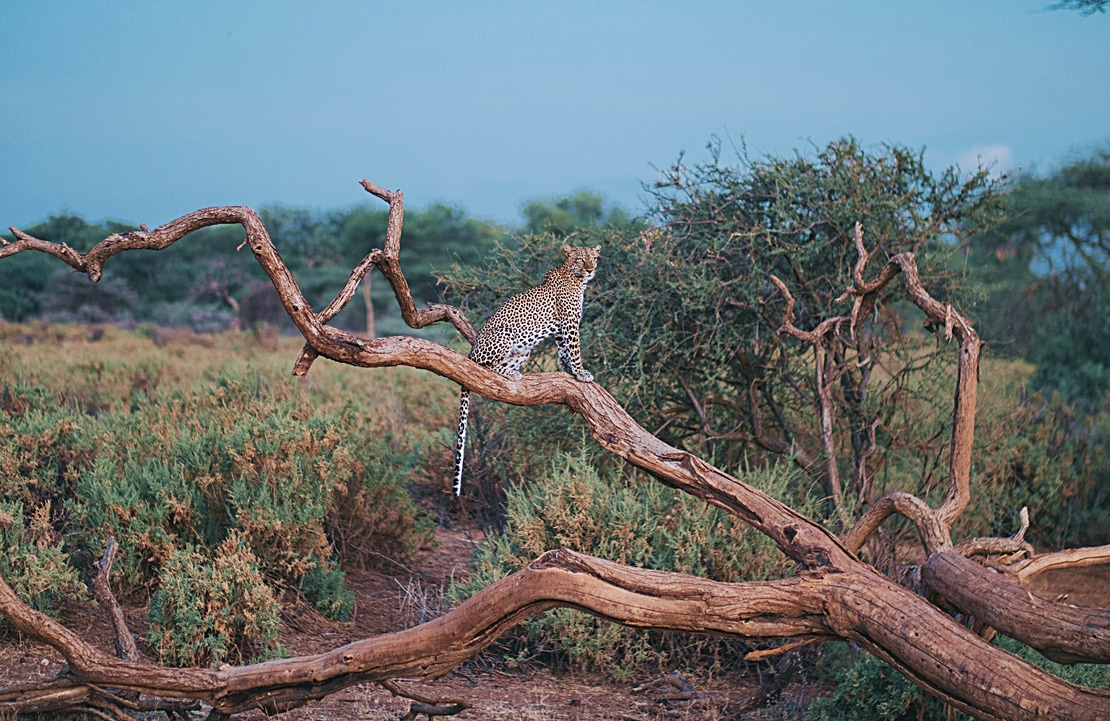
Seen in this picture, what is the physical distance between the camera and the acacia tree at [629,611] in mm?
3252

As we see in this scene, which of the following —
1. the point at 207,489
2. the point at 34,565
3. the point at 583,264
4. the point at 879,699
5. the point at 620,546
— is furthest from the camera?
the point at 207,489

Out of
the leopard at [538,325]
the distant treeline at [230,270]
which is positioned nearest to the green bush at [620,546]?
the leopard at [538,325]

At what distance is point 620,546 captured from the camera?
571cm

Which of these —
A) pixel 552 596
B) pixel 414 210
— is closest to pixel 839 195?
pixel 552 596

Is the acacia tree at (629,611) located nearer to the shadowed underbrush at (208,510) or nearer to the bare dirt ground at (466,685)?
the bare dirt ground at (466,685)

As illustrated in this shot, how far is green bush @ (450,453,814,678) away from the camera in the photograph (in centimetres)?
527

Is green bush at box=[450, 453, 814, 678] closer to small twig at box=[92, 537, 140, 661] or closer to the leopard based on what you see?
the leopard

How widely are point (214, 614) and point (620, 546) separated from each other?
2366mm

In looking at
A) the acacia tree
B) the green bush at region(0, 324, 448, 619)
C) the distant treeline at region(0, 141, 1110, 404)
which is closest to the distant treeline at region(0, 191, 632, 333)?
the distant treeline at region(0, 141, 1110, 404)

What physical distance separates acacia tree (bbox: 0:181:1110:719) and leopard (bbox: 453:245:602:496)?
446mm

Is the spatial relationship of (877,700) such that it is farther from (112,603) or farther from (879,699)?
(112,603)

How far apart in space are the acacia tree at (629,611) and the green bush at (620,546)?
1638 millimetres

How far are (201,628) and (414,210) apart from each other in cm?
3460

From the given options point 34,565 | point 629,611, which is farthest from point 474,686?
point 34,565
